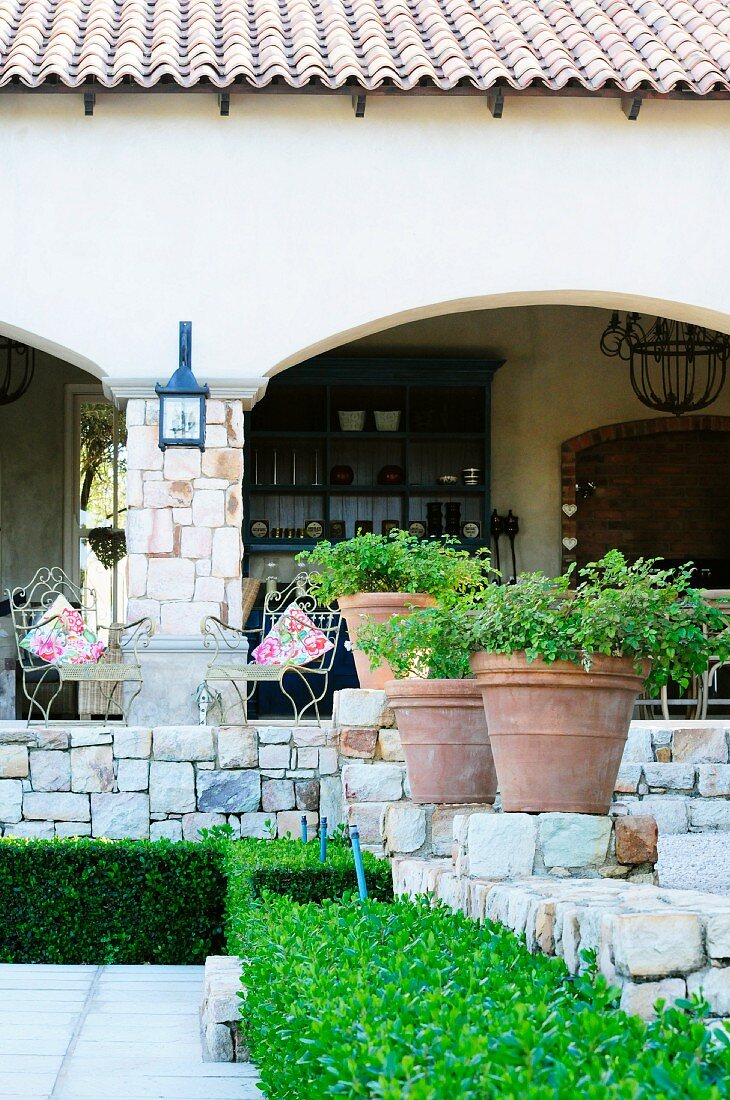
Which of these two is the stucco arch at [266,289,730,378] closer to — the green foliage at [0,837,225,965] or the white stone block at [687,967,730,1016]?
the green foliage at [0,837,225,965]

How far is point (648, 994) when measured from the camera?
93.0 inches

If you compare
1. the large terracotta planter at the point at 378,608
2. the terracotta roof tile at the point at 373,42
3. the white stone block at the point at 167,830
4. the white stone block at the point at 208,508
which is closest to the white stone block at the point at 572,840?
the large terracotta planter at the point at 378,608

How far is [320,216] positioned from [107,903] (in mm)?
4087

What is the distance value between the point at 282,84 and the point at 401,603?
3.30 m

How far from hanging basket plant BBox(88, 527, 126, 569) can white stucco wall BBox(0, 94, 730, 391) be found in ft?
9.01

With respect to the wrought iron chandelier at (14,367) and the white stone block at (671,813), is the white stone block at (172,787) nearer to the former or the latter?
the white stone block at (671,813)

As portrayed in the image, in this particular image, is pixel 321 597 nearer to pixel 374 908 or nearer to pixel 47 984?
pixel 47 984

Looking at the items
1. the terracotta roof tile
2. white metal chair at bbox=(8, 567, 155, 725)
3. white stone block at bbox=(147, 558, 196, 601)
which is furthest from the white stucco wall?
white metal chair at bbox=(8, 567, 155, 725)

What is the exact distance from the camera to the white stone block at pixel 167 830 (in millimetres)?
6020

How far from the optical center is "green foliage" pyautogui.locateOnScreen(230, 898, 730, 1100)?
178 centimetres

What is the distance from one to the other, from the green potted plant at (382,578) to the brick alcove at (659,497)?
468 centimetres

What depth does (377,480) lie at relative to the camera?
10.0m

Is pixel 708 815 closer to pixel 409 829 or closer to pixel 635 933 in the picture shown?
pixel 409 829

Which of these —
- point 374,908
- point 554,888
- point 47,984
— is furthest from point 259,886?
point 554,888
